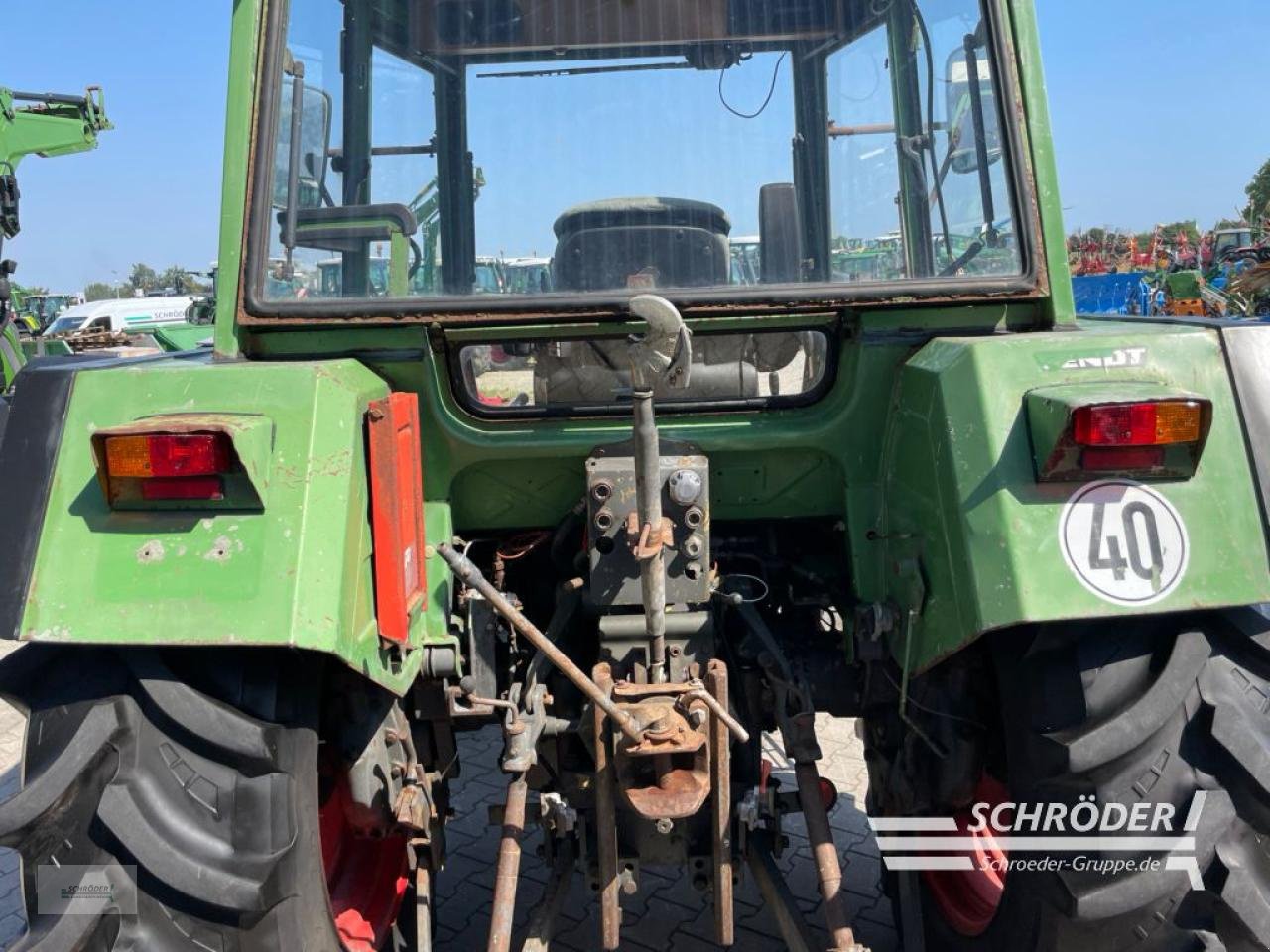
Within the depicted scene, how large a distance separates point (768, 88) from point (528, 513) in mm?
1115

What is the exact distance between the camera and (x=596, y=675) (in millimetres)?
2088

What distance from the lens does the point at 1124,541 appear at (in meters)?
1.76

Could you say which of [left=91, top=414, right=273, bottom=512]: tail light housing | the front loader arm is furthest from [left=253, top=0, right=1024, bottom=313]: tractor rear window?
the front loader arm

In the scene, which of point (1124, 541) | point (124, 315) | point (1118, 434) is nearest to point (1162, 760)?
point (1124, 541)

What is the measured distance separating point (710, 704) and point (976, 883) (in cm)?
101

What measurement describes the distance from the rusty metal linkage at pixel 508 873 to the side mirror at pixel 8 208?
10636 millimetres

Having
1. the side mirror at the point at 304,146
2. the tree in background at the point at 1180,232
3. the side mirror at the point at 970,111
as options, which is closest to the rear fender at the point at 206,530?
the side mirror at the point at 304,146

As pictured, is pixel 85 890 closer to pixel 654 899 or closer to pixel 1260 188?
pixel 654 899

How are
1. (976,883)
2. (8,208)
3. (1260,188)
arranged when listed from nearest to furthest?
(976,883) < (8,208) < (1260,188)

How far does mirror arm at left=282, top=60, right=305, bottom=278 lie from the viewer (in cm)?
228

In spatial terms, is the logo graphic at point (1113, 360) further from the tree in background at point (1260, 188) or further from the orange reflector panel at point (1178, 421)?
the tree in background at point (1260, 188)

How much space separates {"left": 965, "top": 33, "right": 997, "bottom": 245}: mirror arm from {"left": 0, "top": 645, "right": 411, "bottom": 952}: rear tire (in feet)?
5.68

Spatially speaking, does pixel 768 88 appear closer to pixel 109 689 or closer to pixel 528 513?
pixel 528 513

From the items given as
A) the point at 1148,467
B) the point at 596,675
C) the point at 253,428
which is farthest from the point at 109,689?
the point at 1148,467
